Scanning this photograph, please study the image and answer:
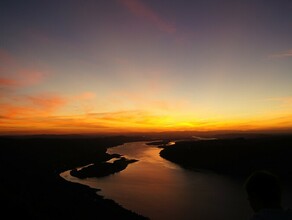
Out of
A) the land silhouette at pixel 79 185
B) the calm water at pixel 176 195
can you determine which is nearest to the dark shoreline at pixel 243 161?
the land silhouette at pixel 79 185

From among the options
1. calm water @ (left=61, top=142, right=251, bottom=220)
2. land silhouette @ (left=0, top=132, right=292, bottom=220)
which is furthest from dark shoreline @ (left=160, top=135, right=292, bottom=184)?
calm water @ (left=61, top=142, right=251, bottom=220)

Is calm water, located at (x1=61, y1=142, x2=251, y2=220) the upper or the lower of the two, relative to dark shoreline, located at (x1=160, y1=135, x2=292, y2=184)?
lower

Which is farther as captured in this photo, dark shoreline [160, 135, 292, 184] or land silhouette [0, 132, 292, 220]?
dark shoreline [160, 135, 292, 184]

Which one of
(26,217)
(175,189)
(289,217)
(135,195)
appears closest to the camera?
(289,217)

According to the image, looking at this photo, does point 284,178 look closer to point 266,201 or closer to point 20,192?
point 20,192

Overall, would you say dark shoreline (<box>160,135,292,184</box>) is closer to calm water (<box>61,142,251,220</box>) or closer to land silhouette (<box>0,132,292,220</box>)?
land silhouette (<box>0,132,292,220</box>)

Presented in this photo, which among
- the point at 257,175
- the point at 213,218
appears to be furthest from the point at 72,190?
the point at 257,175

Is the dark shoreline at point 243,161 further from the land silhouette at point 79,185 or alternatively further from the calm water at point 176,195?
the calm water at point 176,195

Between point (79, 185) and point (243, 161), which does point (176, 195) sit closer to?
point (79, 185)

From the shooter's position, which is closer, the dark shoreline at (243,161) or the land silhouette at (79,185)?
the land silhouette at (79,185)
